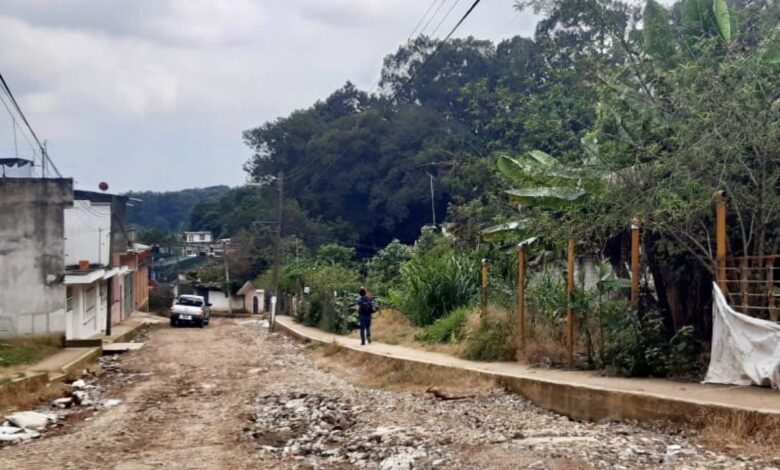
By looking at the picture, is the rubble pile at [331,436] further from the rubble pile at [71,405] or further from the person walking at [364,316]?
the person walking at [364,316]

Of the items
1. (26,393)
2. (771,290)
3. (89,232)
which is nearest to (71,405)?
(26,393)

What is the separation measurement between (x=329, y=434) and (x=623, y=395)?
3964 mm

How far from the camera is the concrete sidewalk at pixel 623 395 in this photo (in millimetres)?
9359

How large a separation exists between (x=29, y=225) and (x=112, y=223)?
14610 millimetres

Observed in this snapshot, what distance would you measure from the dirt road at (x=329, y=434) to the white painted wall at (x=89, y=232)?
59.0 feet

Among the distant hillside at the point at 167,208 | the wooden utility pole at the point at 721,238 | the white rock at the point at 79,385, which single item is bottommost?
the white rock at the point at 79,385

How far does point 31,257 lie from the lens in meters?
22.7

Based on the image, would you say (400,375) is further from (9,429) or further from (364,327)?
(9,429)

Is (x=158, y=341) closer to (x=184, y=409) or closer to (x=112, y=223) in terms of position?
(x=112, y=223)

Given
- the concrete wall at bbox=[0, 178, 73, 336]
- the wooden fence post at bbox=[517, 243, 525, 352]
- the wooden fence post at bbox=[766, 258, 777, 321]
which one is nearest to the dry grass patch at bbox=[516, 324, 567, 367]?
the wooden fence post at bbox=[517, 243, 525, 352]

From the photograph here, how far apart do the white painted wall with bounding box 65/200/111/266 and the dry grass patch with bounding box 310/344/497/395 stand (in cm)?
1683

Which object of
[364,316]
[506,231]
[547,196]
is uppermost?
[547,196]

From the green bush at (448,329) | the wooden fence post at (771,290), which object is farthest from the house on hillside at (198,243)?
the wooden fence post at (771,290)

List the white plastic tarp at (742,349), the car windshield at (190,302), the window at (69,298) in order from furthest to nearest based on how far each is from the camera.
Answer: the car windshield at (190,302) < the window at (69,298) < the white plastic tarp at (742,349)
